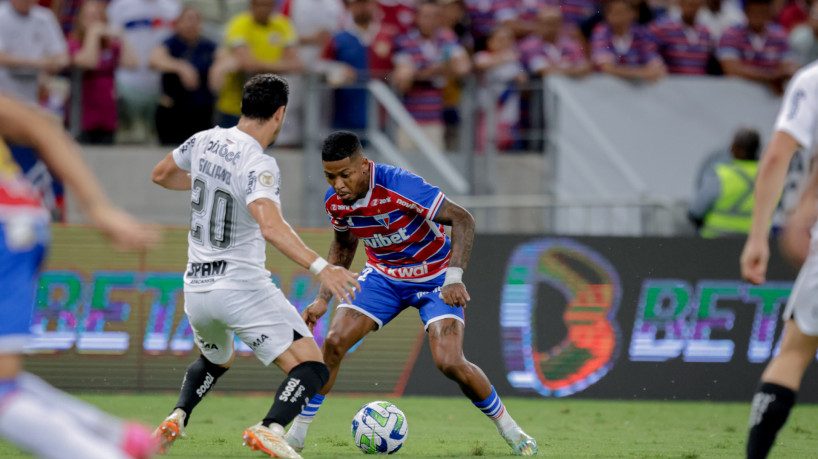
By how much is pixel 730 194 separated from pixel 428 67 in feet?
13.4

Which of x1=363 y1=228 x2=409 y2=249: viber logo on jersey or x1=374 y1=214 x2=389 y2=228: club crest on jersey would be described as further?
x1=363 y1=228 x2=409 y2=249: viber logo on jersey

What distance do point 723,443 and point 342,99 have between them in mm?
6520

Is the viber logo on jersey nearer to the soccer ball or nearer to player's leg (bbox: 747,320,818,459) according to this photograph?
the soccer ball

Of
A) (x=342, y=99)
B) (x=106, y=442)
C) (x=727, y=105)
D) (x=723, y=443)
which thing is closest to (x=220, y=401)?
(x=342, y=99)

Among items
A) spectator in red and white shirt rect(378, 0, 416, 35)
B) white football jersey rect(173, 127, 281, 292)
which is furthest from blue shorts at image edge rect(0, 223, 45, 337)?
spectator in red and white shirt rect(378, 0, 416, 35)

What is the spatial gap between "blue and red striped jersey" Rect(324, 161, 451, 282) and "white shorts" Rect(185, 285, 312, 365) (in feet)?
4.14

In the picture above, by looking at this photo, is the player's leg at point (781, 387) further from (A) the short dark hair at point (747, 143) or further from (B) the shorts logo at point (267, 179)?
(A) the short dark hair at point (747, 143)

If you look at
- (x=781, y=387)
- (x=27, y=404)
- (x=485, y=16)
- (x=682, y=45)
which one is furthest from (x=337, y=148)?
(x=682, y=45)

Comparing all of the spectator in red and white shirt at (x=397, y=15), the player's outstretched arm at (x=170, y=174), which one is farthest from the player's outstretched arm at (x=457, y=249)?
the spectator in red and white shirt at (x=397, y=15)

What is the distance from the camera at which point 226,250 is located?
6410mm

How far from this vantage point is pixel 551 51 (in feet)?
46.5

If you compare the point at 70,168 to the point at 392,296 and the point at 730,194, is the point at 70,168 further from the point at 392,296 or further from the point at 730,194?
the point at 730,194

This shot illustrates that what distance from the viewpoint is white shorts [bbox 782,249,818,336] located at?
474 cm

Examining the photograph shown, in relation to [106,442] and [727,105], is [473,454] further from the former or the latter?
[727,105]
